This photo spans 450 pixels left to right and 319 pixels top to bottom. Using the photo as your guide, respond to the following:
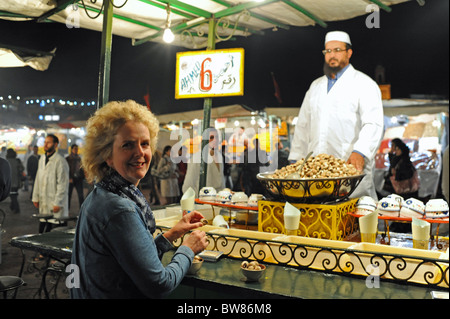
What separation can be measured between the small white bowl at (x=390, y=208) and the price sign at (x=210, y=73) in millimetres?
2035

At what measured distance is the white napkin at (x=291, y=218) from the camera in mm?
2371

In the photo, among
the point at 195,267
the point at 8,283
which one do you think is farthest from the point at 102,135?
the point at 8,283

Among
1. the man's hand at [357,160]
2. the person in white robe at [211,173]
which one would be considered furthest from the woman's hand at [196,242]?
the person in white robe at [211,173]

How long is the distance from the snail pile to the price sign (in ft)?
5.25

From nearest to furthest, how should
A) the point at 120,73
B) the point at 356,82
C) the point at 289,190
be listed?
the point at 289,190, the point at 356,82, the point at 120,73

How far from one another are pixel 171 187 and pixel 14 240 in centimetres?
652

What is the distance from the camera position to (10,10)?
4.12 metres

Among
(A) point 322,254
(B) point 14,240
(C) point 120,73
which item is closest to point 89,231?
(A) point 322,254

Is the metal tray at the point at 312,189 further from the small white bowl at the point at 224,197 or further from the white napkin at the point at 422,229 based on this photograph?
the small white bowl at the point at 224,197

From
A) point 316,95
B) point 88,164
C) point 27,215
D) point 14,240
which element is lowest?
point 27,215

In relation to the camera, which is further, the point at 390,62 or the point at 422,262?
the point at 390,62

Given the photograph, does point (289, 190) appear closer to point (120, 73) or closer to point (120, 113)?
point (120, 113)

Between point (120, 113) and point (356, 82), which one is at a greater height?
point (356, 82)

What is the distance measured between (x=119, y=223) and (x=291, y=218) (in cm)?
119
